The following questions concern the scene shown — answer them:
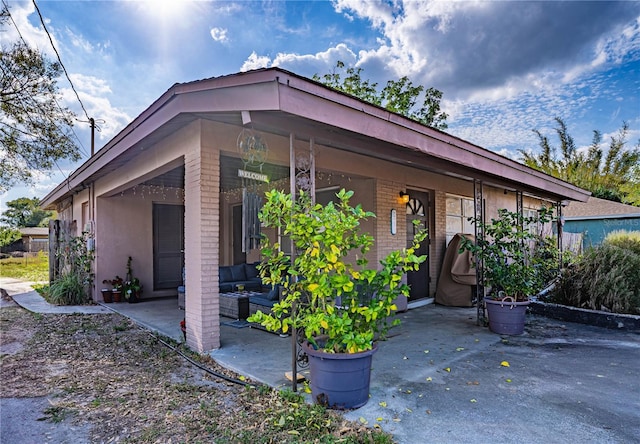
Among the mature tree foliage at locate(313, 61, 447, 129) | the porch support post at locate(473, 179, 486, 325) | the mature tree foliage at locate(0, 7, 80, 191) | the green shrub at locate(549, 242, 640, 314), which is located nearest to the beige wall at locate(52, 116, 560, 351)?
the porch support post at locate(473, 179, 486, 325)

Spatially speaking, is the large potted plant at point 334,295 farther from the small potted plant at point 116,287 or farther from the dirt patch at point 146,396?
the small potted plant at point 116,287

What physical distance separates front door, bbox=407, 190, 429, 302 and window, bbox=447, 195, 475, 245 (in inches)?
25.8

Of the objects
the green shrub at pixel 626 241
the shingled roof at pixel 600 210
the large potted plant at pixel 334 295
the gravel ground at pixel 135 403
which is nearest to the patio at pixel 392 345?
the gravel ground at pixel 135 403

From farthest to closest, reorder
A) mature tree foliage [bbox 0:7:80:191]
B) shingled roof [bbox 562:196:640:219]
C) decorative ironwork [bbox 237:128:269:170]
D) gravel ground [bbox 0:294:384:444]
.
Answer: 1. shingled roof [bbox 562:196:640:219]
2. mature tree foliage [bbox 0:7:80:191]
3. decorative ironwork [bbox 237:128:269:170]
4. gravel ground [bbox 0:294:384:444]

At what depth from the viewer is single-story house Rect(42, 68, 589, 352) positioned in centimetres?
320

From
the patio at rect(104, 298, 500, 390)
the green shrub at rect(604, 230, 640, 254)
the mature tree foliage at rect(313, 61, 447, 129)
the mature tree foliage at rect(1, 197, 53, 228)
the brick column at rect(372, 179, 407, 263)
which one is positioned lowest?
the patio at rect(104, 298, 500, 390)

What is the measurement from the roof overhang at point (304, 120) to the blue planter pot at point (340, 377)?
1815 millimetres

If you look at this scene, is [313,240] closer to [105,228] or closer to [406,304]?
[406,304]

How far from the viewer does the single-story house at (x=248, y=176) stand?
3.20 m

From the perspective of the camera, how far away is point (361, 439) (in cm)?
222

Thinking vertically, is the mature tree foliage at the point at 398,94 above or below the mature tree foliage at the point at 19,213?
above

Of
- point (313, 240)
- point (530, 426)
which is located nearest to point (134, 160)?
point (313, 240)

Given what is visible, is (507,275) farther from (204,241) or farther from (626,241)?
(626,241)

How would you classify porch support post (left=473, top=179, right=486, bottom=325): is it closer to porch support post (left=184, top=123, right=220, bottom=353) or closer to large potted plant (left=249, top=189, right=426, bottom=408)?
large potted plant (left=249, top=189, right=426, bottom=408)
